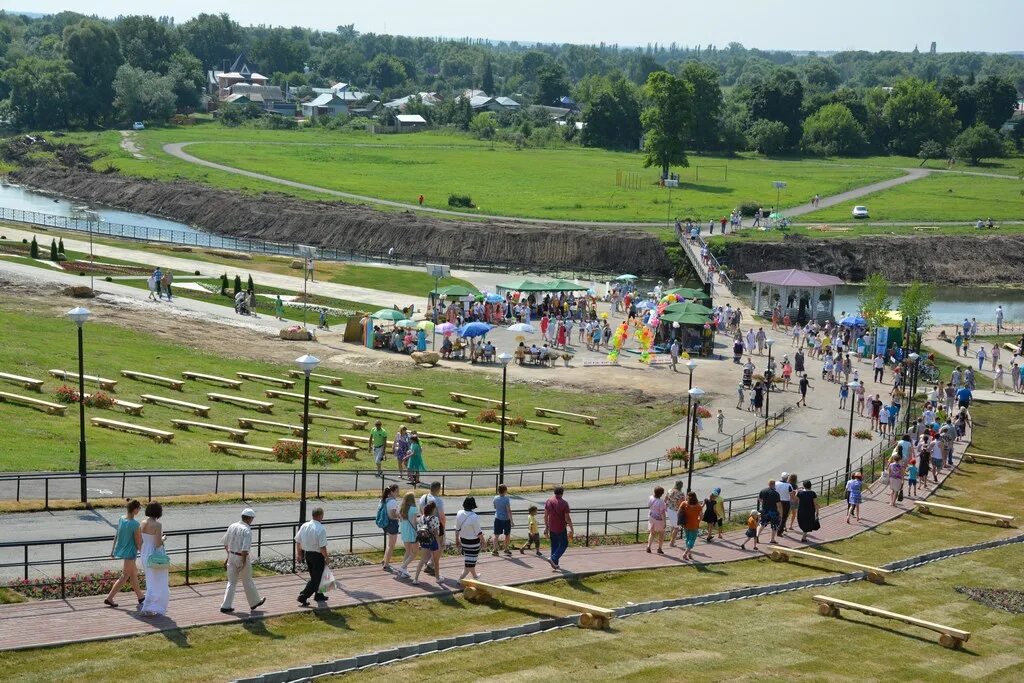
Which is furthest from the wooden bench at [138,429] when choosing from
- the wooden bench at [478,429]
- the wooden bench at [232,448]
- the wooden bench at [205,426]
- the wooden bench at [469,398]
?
the wooden bench at [469,398]

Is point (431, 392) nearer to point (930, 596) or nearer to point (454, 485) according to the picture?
point (454, 485)

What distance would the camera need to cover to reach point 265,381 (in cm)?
4112

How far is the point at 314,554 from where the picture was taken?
17609mm

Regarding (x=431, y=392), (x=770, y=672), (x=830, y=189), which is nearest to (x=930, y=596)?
(x=770, y=672)

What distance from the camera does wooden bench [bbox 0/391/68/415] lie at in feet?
101

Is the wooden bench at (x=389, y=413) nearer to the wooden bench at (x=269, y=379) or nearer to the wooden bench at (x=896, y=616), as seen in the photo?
the wooden bench at (x=269, y=379)

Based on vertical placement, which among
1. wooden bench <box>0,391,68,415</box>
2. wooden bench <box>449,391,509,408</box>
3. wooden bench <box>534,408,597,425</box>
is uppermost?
wooden bench <box>0,391,68,415</box>

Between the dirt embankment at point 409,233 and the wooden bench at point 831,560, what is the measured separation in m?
65.5

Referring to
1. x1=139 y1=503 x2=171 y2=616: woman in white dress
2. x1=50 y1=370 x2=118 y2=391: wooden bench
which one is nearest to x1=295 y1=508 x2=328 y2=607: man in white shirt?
x1=139 y1=503 x2=171 y2=616: woman in white dress

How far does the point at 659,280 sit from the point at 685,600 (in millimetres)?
70343

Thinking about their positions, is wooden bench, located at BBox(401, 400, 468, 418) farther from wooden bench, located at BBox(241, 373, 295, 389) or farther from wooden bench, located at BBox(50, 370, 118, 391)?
wooden bench, located at BBox(50, 370, 118, 391)

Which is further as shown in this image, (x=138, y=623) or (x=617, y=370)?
(x=617, y=370)

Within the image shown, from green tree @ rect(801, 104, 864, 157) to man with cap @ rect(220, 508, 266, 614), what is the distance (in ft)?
486

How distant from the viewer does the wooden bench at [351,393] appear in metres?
40.4
